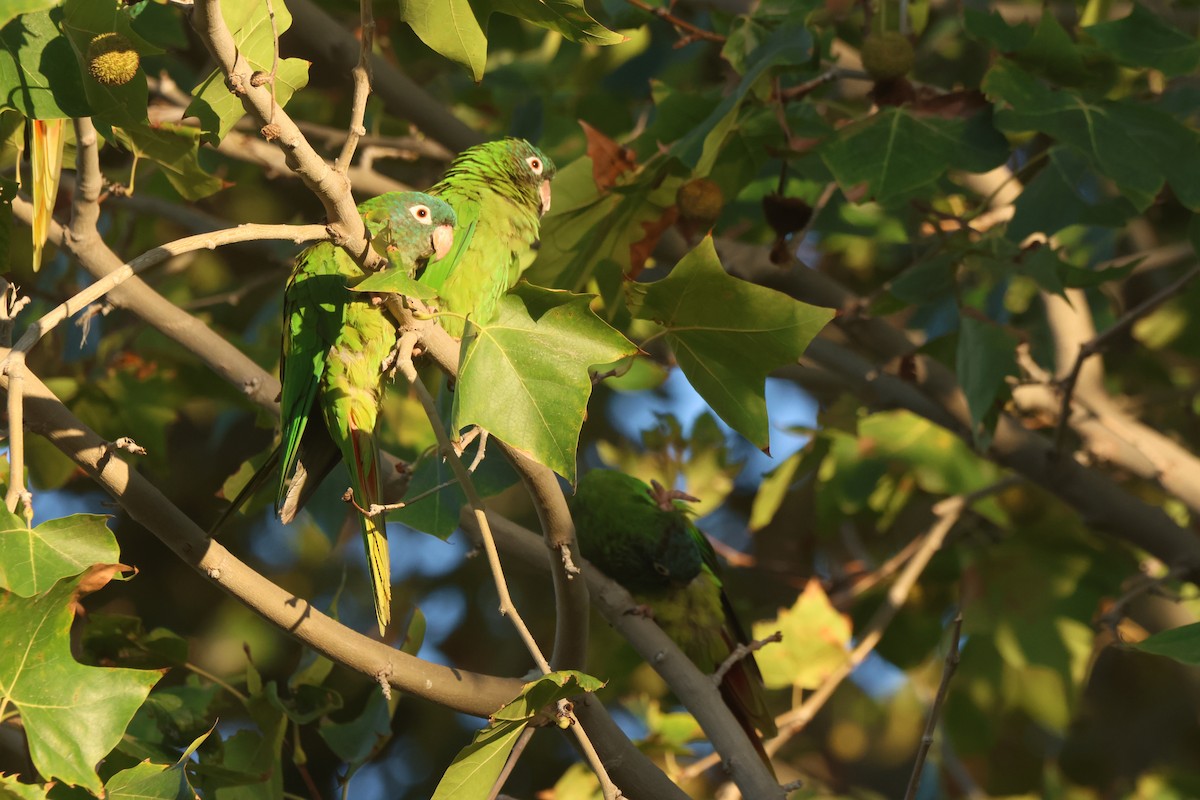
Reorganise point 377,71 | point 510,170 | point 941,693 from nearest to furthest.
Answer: point 941,693 → point 510,170 → point 377,71

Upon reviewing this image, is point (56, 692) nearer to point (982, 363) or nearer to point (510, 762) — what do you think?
point (510, 762)

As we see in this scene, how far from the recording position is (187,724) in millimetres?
1943

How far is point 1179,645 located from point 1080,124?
115 centimetres

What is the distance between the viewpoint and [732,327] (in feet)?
5.22

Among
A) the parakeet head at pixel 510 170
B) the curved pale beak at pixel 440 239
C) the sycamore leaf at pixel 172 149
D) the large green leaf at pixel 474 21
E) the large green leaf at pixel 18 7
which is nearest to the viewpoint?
the large green leaf at pixel 18 7

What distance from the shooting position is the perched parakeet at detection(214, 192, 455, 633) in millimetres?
1730

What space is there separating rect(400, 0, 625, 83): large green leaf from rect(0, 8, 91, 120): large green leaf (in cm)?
44

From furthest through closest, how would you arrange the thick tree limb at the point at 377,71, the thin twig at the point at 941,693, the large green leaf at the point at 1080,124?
the thick tree limb at the point at 377,71 < the large green leaf at the point at 1080,124 < the thin twig at the point at 941,693

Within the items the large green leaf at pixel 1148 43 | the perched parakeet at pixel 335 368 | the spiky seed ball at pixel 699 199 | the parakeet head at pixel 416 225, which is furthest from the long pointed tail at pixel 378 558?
the large green leaf at pixel 1148 43

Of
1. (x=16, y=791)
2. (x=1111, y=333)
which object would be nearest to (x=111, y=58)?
(x=16, y=791)

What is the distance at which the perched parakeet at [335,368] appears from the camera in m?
1.73

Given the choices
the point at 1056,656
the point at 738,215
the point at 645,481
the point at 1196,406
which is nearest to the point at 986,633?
the point at 1056,656

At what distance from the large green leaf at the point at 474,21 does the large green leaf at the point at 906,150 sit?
0.83 m

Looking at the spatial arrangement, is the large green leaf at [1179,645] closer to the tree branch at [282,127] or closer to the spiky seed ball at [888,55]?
the tree branch at [282,127]
